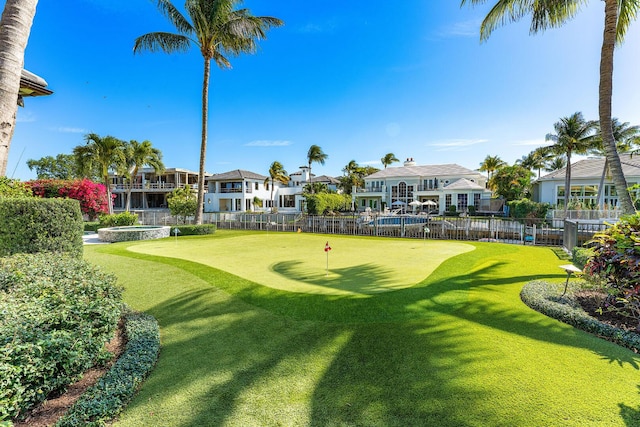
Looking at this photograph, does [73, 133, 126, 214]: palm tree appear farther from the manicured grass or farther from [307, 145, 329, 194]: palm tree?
the manicured grass

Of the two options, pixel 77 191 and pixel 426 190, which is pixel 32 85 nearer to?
pixel 77 191

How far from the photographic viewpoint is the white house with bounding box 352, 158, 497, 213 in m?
38.5

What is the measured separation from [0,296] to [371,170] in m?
64.2

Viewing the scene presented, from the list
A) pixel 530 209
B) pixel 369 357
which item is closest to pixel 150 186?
pixel 369 357

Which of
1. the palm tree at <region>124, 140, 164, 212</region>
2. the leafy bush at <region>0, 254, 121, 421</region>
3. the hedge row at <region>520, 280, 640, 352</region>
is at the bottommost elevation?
the hedge row at <region>520, 280, 640, 352</region>

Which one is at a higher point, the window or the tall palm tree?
the tall palm tree

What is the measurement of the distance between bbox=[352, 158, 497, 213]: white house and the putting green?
28992mm

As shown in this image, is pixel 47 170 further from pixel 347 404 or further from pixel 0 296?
pixel 347 404

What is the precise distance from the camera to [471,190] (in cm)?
3797

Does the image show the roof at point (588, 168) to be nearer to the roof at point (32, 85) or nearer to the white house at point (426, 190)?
the white house at point (426, 190)

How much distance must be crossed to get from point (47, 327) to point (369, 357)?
12.7 ft

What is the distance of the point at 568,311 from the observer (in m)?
5.12

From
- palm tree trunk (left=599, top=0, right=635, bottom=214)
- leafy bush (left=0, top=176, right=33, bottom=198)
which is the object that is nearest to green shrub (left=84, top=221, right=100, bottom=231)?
leafy bush (left=0, top=176, right=33, bottom=198)

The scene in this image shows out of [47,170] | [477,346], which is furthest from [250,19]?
[47,170]
